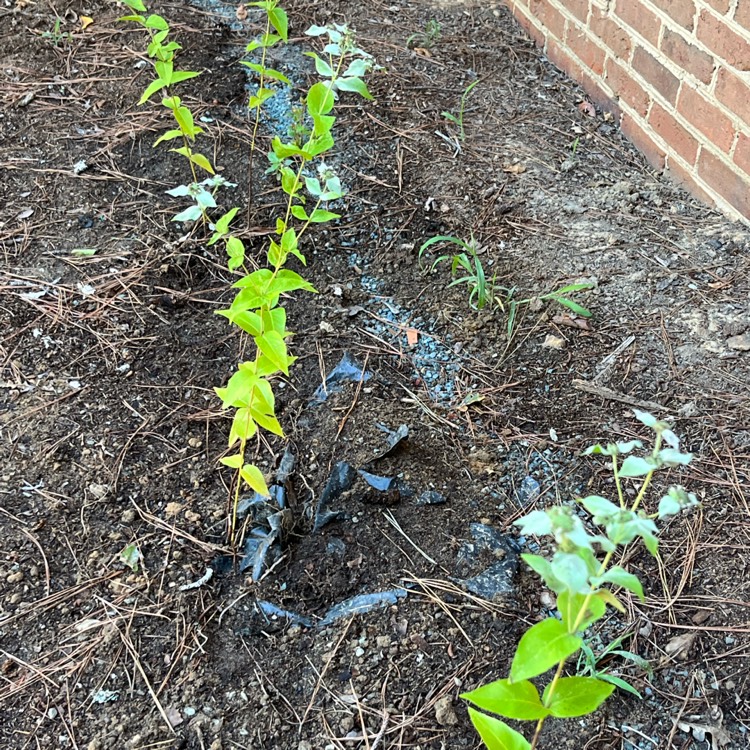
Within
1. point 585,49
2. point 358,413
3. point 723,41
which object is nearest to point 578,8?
point 585,49

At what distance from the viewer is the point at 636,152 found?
3.12 meters

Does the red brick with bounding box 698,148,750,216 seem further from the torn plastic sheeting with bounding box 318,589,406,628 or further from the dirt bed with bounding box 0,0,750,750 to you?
the torn plastic sheeting with bounding box 318,589,406,628

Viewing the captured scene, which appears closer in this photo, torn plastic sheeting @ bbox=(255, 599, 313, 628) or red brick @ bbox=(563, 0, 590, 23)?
torn plastic sheeting @ bbox=(255, 599, 313, 628)

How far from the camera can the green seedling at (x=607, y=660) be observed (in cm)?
153

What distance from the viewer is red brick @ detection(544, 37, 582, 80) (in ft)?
11.3

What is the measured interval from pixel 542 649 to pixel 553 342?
1.49 metres

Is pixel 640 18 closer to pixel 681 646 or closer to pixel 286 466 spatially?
pixel 286 466

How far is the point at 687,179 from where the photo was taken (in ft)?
9.49

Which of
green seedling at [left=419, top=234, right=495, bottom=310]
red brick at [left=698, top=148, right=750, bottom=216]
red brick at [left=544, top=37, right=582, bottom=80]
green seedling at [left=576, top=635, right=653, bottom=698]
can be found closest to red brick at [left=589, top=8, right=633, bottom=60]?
red brick at [left=544, top=37, right=582, bottom=80]

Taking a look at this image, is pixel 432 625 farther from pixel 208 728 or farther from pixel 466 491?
pixel 208 728

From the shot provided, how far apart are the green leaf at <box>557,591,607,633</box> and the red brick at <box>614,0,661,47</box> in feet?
8.53

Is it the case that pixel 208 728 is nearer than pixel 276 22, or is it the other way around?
pixel 208 728

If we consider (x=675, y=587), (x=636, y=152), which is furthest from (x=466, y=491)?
(x=636, y=152)

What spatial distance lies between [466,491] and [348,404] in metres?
0.43
